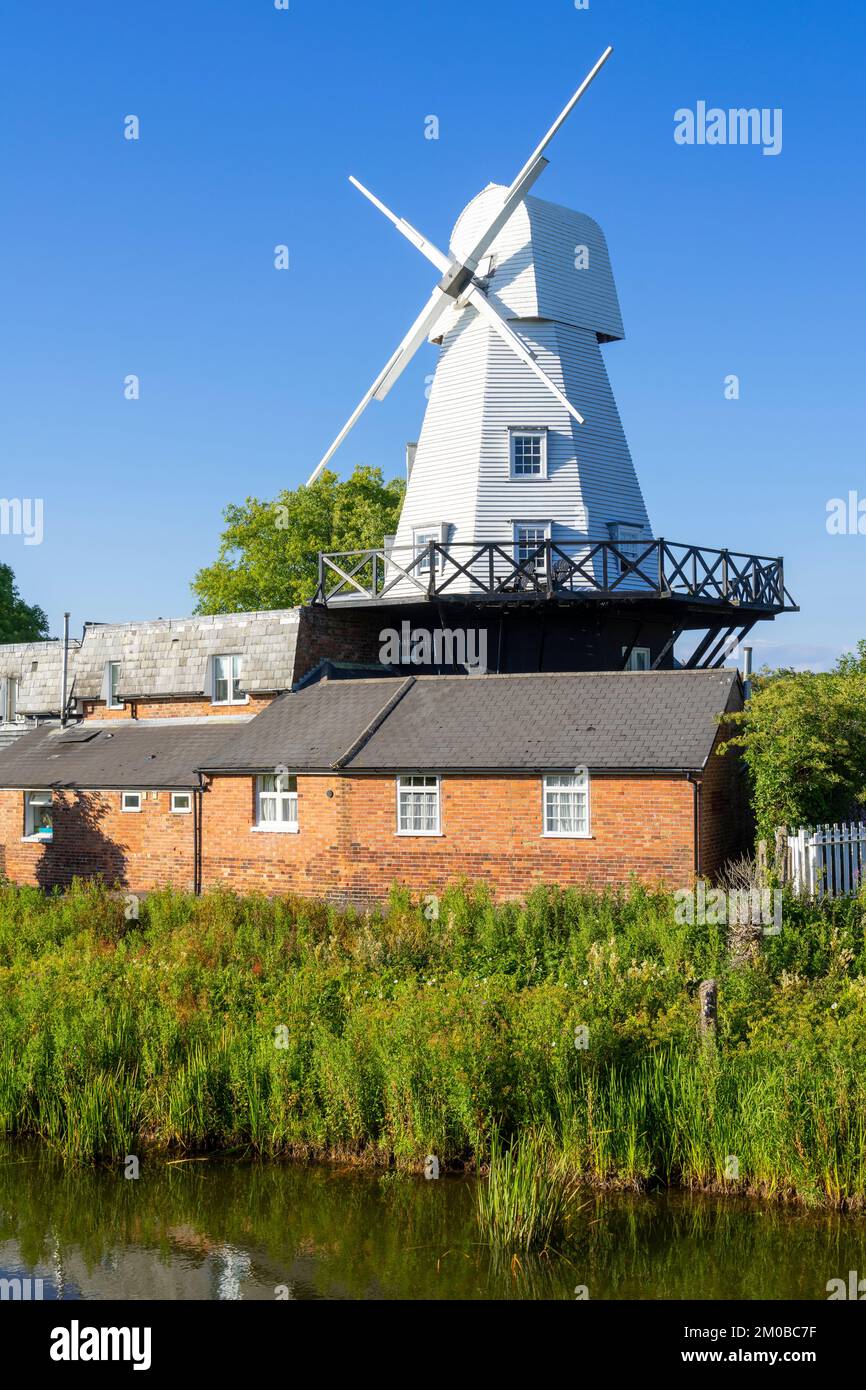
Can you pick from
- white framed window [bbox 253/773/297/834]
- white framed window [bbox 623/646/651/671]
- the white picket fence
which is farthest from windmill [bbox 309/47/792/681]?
the white picket fence

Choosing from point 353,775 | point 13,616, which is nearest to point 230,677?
point 353,775

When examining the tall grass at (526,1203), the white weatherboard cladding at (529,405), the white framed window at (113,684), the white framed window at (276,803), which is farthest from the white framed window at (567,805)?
the white framed window at (113,684)

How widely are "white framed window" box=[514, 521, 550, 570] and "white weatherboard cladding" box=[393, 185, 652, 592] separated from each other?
152 millimetres

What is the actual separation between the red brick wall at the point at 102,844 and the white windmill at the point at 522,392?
26.5 ft

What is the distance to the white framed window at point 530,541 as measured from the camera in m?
28.1

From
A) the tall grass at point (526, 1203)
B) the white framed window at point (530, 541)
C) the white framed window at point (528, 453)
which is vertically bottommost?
the tall grass at point (526, 1203)

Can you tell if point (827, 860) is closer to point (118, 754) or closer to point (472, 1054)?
point (472, 1054)

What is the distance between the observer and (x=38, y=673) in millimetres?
35094

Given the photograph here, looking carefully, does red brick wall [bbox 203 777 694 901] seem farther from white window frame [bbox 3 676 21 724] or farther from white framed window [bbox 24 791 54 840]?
white window frame [bbox 3 676 21 724]

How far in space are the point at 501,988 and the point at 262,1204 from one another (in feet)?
12.8

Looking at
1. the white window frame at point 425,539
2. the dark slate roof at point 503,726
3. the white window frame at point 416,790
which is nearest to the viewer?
the dark slate roof at point 503,726

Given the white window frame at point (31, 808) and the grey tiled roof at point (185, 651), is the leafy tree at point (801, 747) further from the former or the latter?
the white window frame at point (31, 808)

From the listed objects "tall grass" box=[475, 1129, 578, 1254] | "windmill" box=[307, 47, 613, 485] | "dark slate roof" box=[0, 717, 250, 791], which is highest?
"windmill" box=[307, 47, 613, 485]

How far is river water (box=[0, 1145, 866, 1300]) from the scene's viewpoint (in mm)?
10320
